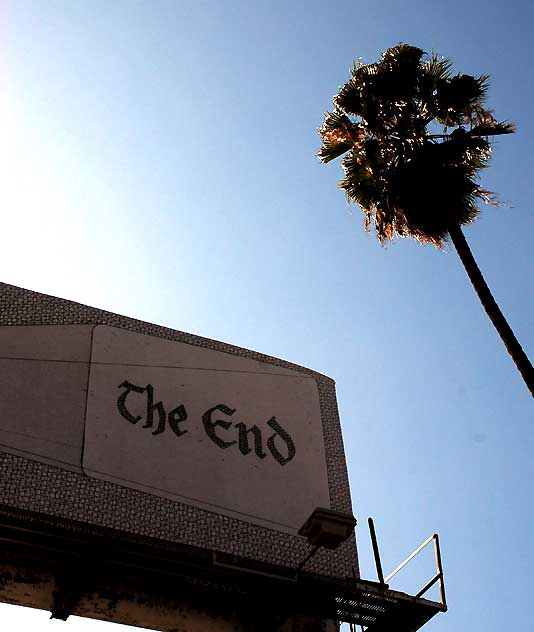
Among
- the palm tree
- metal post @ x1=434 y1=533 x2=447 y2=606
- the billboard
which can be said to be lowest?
metal post @ x1=434 y1=533 x2=447 y2=606

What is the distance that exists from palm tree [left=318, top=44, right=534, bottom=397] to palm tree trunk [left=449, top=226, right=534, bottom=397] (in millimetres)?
51

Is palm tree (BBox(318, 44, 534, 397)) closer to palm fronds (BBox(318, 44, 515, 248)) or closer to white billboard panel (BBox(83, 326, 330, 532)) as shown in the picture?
palm fronds (BBox(318, 44, 515, 248))

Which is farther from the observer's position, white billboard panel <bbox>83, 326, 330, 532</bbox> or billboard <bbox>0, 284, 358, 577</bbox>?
white billboard panel <bbox>83, 326, 330, 532</bbox>

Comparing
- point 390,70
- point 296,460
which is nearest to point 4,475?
point 296,460

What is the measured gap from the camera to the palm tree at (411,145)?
15.9m

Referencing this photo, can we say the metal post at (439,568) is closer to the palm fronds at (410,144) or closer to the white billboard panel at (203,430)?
the white billboard panel at (203,430)

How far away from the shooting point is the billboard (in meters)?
13.7

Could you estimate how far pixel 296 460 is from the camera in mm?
15859

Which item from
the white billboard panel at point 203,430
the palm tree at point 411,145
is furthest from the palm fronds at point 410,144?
the white billboard panel at point 203,430

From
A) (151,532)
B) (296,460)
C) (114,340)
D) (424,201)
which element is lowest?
(151,532)

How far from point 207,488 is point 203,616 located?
6.70ft

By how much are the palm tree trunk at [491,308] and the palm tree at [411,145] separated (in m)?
0.05

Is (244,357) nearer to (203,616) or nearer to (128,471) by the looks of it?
(128,471)

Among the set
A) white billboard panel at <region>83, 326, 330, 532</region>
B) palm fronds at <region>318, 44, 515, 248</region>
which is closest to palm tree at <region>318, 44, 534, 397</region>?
palm fronds at <region>318, 44, 515, 248</region>
